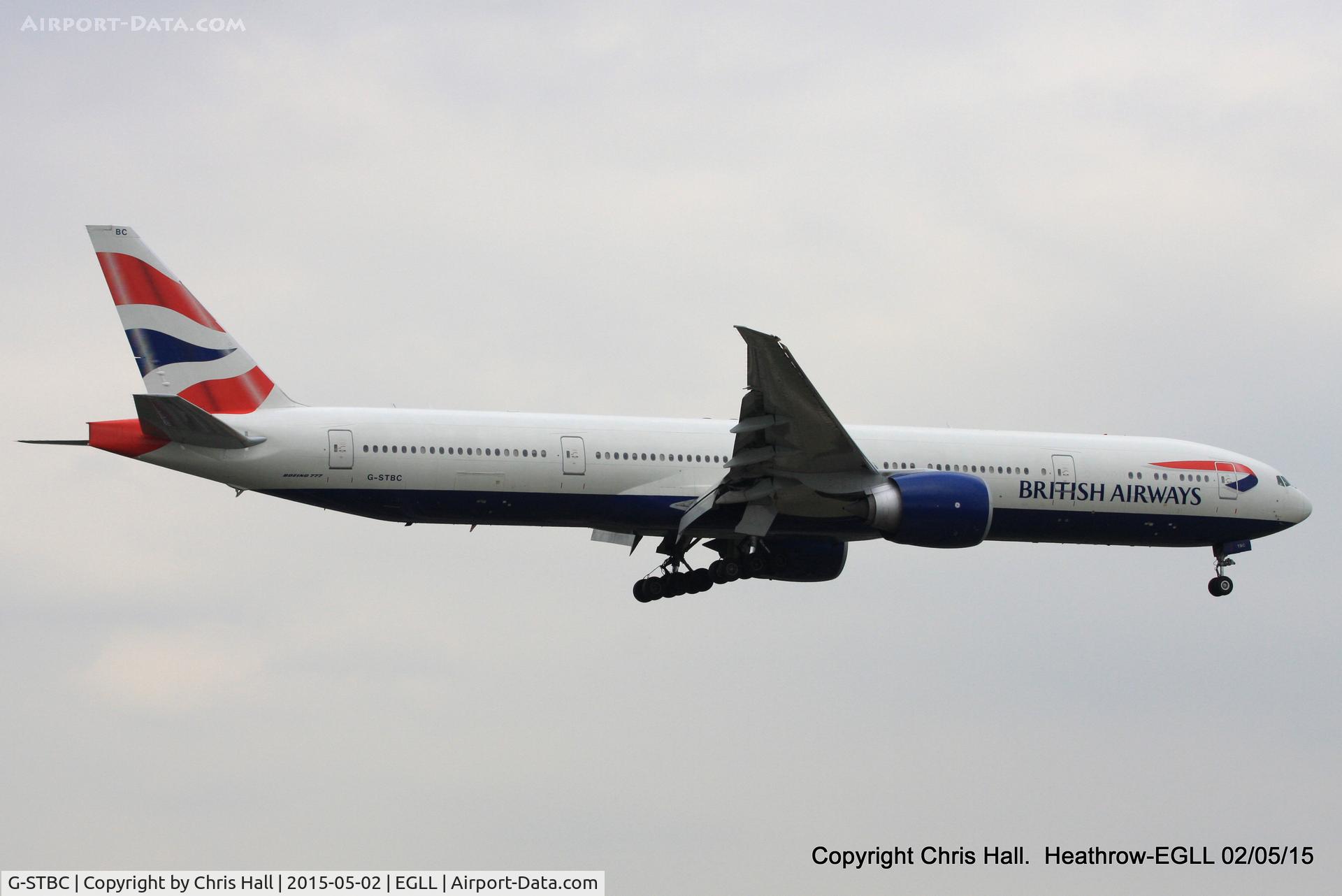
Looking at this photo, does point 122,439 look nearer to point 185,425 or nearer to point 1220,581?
point 185,425

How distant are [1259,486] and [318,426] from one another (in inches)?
823

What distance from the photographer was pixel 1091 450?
117 ft

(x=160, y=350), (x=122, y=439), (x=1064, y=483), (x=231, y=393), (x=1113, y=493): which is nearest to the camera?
(x=122, y=439)

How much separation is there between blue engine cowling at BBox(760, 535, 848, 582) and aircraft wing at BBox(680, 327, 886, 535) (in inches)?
101

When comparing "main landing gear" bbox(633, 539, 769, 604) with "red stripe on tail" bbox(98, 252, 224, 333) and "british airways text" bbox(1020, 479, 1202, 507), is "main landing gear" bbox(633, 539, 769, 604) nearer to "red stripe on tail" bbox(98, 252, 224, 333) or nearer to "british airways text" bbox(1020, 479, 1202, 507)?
"british airways text" bbox(1020, 479, 1202, 507)

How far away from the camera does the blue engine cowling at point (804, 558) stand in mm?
34750

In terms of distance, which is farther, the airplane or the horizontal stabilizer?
the airplane

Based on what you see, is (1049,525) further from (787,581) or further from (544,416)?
(544,416)

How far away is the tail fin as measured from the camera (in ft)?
105

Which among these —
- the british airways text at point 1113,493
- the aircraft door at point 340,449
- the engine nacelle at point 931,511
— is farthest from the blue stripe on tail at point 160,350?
the british airways text at point 1113,493

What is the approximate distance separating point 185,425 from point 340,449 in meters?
2.86

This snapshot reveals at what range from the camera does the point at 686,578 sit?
35000 millimetres

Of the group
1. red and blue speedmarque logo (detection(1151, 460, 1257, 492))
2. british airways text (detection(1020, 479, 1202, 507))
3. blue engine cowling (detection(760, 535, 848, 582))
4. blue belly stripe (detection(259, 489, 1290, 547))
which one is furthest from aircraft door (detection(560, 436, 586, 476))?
red and blue speedmarque logo (detection(1151, 460, 1257, 492))

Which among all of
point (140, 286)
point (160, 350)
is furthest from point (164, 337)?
point (140, 286)
